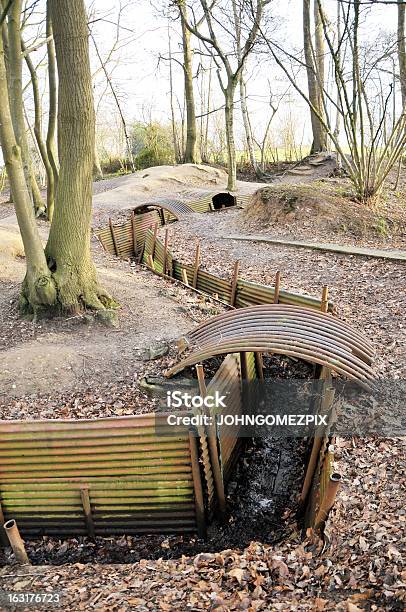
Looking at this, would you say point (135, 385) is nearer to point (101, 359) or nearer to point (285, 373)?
point (101, 359)

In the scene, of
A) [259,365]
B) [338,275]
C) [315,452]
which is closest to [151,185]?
[338,275]

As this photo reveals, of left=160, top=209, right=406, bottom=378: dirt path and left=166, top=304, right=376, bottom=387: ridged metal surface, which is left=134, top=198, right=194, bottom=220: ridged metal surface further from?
left=166, top=304, right=376, bottom=387: ridged metal surface

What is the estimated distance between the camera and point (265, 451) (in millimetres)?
6156

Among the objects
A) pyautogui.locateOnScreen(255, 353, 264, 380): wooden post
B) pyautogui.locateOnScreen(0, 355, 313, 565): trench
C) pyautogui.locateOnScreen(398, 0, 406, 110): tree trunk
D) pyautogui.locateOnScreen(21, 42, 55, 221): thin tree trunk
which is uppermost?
pyautogui.locateOnScreen(398, 0, 406, 110): tree trunk

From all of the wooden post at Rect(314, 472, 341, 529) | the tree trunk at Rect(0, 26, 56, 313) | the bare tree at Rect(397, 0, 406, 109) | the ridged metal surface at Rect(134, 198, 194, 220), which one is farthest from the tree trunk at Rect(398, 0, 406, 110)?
the wooden post at Rect(314, 472, 341, 529)

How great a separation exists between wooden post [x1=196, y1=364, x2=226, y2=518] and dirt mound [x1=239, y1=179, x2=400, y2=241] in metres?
8.08

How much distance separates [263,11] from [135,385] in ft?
47.0

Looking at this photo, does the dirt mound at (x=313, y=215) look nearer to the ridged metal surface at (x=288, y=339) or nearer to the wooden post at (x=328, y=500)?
the ridged metal surface at (x=288, y=339)

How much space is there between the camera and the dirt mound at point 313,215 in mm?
12234

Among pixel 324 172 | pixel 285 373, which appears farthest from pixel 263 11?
pixel 285 373

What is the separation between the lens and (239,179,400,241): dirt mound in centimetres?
1223

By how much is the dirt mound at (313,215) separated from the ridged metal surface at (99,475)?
27.5 feet

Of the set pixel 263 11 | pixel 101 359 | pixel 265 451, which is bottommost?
pixel 265 451

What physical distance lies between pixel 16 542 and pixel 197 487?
1.60 metres
